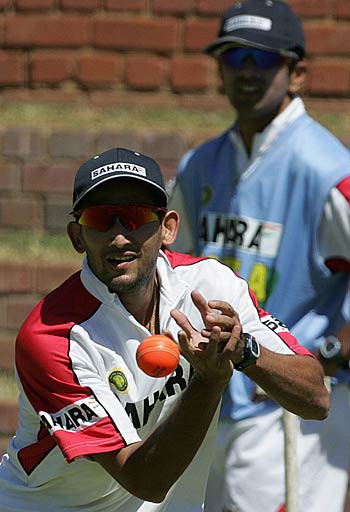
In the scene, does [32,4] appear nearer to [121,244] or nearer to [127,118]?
[127,118]

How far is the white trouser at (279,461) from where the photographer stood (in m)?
4.79

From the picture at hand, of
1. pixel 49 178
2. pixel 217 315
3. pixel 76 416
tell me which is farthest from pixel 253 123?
pixel 217 315

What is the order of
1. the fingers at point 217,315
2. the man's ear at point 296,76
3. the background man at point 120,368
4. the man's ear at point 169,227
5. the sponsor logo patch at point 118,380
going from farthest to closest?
1. the man's ear at point 296,76
2. the man's ear at point 169,227
3. the sponsor logo patch at point 118,380
4. the background man at point 120,368
5. the fingers at point 217,315

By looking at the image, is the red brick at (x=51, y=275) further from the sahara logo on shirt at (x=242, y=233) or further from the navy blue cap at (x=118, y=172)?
the navy blue cap at (x=118, y=172)

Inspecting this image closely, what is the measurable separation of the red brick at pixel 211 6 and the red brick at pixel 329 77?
42 centimetres

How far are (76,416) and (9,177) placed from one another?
2.63 m

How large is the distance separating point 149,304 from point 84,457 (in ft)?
1.32

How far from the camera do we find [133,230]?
3391 mm

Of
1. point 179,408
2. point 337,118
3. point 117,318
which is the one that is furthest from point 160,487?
point 337,118

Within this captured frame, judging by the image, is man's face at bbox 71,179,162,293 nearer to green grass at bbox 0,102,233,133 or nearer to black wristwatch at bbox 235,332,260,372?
black wristwatch at bbox 235,332,260,372

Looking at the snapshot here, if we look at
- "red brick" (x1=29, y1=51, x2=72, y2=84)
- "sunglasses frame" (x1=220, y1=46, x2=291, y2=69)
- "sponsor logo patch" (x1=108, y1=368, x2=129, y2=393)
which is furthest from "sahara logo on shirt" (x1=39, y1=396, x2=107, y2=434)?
"red brick" (x1=29, y1=51, x2=72, y2=84)

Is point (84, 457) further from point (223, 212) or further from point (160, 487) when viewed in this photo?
point (223, 212)

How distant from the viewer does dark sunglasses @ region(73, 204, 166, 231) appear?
338cm

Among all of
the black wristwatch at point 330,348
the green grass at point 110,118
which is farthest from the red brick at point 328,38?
the black wristwatch at point 330,348
